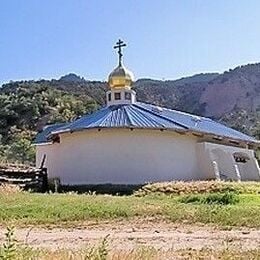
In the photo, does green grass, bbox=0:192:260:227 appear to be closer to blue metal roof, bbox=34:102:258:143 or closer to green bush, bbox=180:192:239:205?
green bush, bbox=180:192:239:205

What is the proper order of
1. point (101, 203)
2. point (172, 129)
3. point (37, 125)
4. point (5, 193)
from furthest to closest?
point (37, 125), point (172, 129), point (5, 193), point (101, 203)

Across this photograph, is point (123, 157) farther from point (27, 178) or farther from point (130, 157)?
point (27, 178)

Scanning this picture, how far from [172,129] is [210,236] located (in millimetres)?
16829

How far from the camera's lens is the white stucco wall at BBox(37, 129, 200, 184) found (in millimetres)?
28562

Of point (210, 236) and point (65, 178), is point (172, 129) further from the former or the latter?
point (210, 236)

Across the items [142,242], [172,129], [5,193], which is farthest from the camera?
[172,129]

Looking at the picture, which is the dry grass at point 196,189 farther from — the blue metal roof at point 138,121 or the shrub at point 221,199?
the blue metal roof at point 138,121

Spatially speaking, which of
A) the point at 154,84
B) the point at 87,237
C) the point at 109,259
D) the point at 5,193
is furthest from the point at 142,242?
the point at 154,84

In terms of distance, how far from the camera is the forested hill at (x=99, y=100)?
58.6 meters

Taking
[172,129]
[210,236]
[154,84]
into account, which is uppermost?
[154,84]

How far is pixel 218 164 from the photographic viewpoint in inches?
1240

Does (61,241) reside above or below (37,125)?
below

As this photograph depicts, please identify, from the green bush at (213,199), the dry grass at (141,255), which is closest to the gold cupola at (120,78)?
the green bush at (213,199)

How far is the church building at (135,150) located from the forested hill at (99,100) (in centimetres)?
1895
